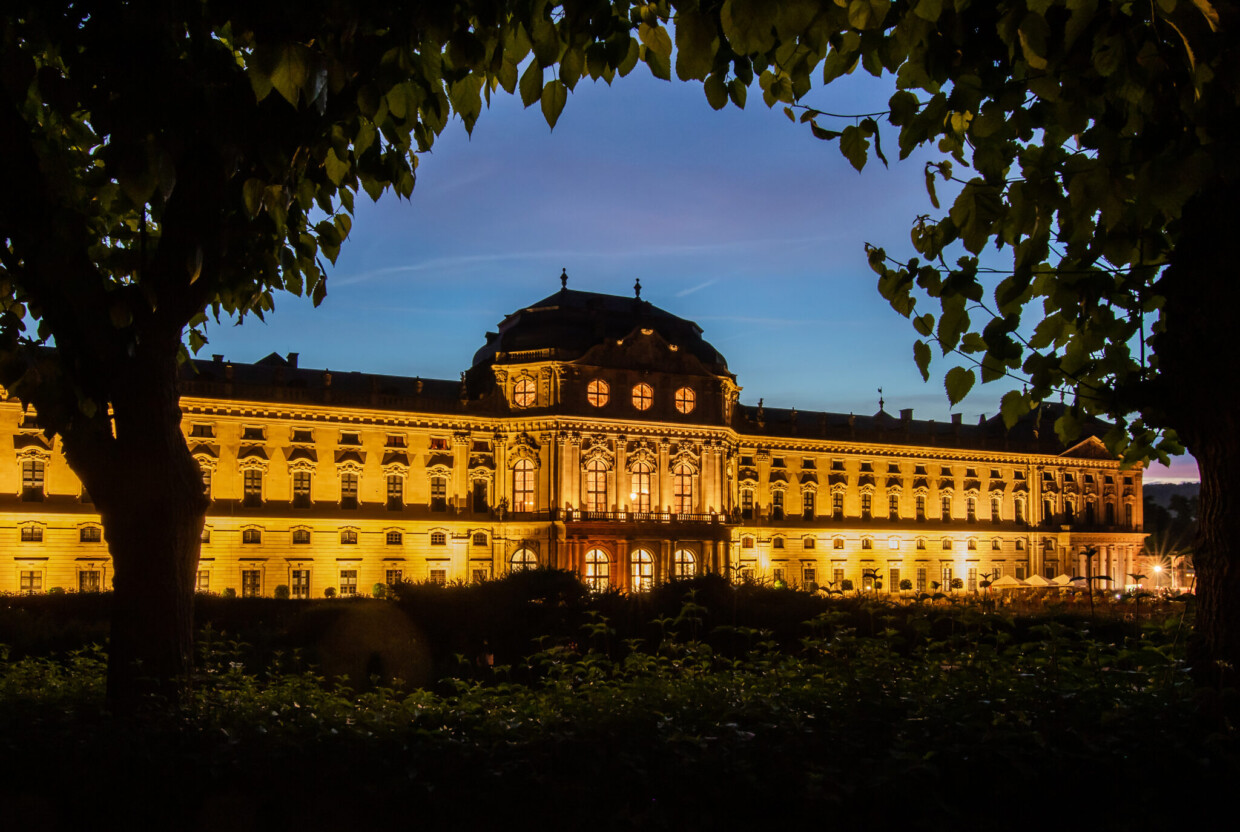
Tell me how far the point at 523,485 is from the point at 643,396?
7362 mm

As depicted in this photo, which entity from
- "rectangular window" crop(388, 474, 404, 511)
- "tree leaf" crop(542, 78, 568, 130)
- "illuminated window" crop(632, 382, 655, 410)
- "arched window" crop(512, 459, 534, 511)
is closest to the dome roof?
"illuminated window" crop(632, 382, 655, 410)

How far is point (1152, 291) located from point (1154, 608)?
74.6 ft

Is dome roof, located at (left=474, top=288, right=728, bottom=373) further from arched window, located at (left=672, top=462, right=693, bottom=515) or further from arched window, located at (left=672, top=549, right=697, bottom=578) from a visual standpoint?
arched window, located at (left=672, top=549, right=697, bottom=578)

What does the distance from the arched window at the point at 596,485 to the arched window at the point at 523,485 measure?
270cm

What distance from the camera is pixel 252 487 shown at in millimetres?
43344

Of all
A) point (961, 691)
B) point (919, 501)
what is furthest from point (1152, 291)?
point (919, 501)

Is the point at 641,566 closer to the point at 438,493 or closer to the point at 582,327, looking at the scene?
the point at 438,493

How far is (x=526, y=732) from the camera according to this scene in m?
5.05

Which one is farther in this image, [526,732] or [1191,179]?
[526,732]

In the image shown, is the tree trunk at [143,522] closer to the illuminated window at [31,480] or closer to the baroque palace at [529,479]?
the baroque palace at [529,479]

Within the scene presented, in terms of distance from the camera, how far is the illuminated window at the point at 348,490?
4503 cm

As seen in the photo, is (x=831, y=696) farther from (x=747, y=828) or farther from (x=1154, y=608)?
(x=1154, y=608)

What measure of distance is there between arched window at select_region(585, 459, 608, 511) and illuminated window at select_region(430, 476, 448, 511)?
22.0 feet

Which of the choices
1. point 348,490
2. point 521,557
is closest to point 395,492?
Result: point 348,490
